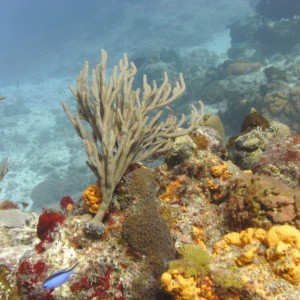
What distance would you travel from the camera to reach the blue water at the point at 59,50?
1795 cm

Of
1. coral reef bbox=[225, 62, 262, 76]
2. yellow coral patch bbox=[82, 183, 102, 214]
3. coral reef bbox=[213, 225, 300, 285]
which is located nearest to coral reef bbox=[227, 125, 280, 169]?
coral reef bbox=[213, 225, 300, 285]

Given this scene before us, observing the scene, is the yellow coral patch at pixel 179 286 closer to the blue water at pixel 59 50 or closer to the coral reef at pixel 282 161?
the coral reef at pixel 282 161

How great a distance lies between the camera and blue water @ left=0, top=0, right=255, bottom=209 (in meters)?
18.0

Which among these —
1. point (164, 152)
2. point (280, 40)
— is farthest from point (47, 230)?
point (280, 40)

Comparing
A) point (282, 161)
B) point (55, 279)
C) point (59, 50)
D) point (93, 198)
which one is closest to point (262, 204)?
point (282, 161)

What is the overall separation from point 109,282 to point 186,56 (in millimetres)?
31814

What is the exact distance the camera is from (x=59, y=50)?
51.5m

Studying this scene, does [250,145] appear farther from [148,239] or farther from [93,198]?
[93,198]

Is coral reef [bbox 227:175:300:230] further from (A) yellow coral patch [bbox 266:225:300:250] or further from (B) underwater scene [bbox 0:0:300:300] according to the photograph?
(A) yellow coral patch [bbox 266:225:300:250]

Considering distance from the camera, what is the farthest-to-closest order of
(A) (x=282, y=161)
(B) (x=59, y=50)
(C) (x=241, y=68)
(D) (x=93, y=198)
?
1. (B) (x=59, y=50)
2. (C) (x=241, y=68)
3. (A) (x=282, y=161)
4. (D) (x=93, y=198)

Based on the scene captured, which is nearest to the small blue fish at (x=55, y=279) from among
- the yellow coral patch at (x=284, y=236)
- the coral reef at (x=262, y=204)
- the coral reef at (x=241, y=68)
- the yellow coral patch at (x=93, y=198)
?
the yellow coral patch at (x=93, y=198)

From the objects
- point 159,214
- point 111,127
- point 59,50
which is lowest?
point 159,214

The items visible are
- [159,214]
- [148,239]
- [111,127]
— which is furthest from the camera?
[111,127]

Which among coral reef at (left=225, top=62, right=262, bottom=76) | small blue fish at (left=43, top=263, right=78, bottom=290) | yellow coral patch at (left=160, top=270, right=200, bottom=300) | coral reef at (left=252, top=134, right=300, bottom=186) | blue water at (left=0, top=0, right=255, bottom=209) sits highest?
blue water at (left=0, top=0, right=255, bottom=209)
